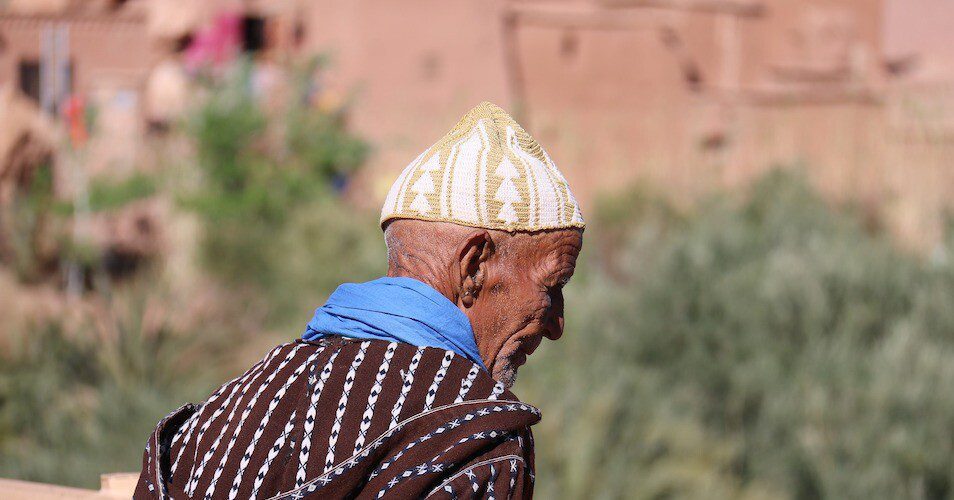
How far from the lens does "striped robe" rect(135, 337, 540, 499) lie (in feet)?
4.97

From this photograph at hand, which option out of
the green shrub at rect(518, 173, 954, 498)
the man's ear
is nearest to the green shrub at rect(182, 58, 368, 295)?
the green shrub at rect(518, 173, 954, 498)

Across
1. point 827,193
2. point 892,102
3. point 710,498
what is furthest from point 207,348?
point 892,102

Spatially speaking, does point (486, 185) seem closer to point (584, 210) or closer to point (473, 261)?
point (473, 261)

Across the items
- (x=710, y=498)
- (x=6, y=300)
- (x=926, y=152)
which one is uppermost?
(x=926, y=152)

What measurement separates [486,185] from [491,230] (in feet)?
0.23

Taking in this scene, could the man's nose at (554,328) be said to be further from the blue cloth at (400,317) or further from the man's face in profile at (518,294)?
the blue cloth at (400,317)

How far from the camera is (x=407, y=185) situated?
69.9 inches

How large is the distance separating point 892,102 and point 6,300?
10638 mm

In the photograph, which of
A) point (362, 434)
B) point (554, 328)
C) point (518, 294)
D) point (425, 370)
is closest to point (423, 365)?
point (425, 370)

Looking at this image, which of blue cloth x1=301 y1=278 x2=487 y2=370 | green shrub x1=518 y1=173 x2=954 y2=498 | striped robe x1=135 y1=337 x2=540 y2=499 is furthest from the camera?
green shrub x1=518 y1=173 x2=954 y2=498

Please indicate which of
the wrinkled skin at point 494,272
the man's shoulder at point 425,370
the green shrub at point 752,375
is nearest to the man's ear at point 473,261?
the wrinkled skin at point 494,272

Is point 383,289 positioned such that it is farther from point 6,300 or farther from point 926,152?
point 926,152

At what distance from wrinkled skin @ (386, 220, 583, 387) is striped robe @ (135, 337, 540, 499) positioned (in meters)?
0.14

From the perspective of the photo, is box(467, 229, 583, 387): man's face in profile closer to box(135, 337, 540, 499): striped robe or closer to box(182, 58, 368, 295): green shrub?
box(135, 337, 540, 499): striped robe
